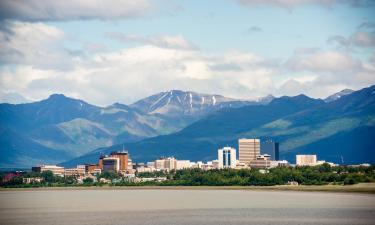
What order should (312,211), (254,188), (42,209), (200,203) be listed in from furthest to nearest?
1. (254,188)
2. (200,203)
3. (42,209)
4. (312,211)

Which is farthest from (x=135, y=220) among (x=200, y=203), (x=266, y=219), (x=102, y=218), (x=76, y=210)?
(x=200, y=203)

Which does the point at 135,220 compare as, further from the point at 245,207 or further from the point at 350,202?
the point at 350,202

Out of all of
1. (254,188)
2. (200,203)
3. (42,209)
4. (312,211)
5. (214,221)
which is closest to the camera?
(214,221)

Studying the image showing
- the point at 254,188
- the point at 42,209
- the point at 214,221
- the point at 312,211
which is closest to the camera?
the point at 214,221

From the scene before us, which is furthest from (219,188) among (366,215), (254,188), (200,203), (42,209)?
(366,215)

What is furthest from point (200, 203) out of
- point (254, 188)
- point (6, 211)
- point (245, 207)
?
point (254, 188)

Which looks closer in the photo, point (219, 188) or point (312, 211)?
point (312, 211)

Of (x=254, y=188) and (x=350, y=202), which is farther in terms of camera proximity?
(x=254, y=188)

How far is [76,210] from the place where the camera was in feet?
365

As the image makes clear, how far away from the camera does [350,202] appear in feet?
397

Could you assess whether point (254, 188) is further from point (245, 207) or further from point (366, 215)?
point (366, 215)

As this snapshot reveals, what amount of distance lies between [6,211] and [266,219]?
35.8m

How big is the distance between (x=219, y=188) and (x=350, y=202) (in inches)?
2993

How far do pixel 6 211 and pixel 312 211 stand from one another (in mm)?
38367
